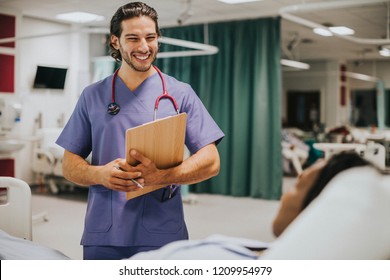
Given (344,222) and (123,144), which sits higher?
(123,144)

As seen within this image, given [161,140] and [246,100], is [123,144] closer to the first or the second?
[161,140]

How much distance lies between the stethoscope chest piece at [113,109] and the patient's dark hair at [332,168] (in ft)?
1.93

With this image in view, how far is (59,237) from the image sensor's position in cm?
204

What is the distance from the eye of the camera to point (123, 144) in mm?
1399

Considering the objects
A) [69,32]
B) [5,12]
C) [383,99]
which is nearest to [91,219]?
[69,32]

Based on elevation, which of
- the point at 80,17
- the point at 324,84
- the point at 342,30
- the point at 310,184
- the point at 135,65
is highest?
the point at 324,84

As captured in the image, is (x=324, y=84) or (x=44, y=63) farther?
(x=324, y=84)

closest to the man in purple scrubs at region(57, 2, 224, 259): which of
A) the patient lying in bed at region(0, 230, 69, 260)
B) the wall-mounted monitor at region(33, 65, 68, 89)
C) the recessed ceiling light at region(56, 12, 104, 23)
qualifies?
the patient lying in bed at region(0, 230, 69, 260)

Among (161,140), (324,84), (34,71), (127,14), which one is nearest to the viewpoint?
(161,140)

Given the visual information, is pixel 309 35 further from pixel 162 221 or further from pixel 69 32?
pixel 162 221

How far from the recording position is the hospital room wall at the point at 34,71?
202 centimetres

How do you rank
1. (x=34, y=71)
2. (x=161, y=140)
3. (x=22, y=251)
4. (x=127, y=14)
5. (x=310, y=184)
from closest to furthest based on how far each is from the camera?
1. (x=310, y=184)
2. (x=161, y=140)
3. (x=127, y=14)
4. (x=22, y=251)
5. (x=34, y=71)

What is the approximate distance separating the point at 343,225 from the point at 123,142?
0.66 m

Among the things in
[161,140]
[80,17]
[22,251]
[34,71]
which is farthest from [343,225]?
[34,71]
